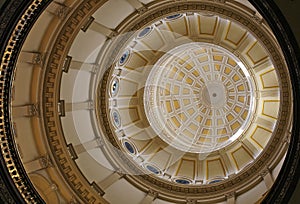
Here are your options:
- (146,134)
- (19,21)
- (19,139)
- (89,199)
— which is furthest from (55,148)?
(146,134)

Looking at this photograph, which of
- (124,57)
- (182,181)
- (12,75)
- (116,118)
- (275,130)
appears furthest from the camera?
(182,181)

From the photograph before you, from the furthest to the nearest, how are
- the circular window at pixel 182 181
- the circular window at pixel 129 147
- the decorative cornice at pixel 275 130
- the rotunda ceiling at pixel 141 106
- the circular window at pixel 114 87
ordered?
the circular window at pixel 129 147 → the circular window at pixel 182 181 → the circular window at pixel 114 87 → the decorative cornice at pixel 275 130 → the rotunda ceiling at pixel 141 106

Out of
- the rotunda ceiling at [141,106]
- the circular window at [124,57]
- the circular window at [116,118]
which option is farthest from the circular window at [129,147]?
the circular window at [124,57]

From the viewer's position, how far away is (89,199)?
14547mm

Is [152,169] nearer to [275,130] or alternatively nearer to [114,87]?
[114,87]

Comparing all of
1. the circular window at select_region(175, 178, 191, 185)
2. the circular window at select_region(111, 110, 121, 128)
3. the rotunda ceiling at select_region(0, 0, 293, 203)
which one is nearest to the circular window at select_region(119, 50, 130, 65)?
the rotunda ceiling at select_region(0, 0, 293, 203)

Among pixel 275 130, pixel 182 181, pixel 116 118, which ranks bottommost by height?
pixel 182 181

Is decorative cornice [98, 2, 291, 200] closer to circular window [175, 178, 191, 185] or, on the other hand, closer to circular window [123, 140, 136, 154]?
circular window [123, 140, 136, 154]

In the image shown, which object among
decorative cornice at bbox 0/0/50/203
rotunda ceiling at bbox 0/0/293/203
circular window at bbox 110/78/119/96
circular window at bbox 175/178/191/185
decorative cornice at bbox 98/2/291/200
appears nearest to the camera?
decorative cornice at bbox 0/0/50/203

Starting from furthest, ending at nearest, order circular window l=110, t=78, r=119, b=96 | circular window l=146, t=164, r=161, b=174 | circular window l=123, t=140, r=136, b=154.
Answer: circular window l=146, t=164, r=161, b=174 → circular window l=123, t=140, r=136, b=154 → circular window l=110, t=78, r=119, b=96

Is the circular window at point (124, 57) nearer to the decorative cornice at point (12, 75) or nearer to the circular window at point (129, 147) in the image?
the circular window at point (129, 147)

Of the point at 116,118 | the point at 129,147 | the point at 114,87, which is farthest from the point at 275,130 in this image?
the point at 114,87

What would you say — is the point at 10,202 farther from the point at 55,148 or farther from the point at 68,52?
the point at 68,52

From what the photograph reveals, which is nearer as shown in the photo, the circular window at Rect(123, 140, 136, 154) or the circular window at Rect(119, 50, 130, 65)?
the circular window at Rect(119, 50, 130, 65)
